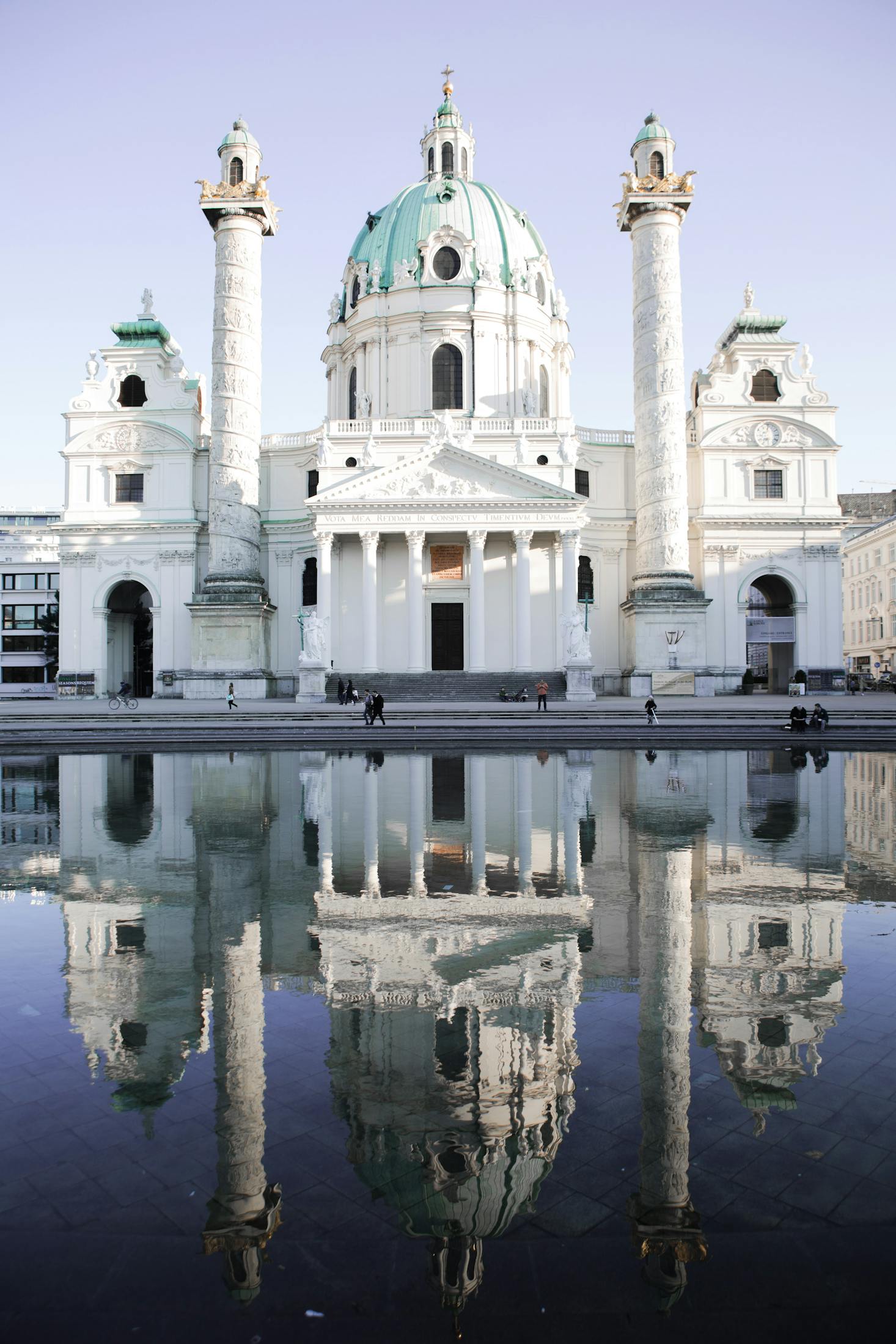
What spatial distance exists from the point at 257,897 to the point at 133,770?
11.7m

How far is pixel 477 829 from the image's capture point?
33.3ft

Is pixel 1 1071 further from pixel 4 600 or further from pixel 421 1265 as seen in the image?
pixel 4 600

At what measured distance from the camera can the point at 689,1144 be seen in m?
3.40

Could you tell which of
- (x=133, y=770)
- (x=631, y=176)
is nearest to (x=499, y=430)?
(x=631, y=176)

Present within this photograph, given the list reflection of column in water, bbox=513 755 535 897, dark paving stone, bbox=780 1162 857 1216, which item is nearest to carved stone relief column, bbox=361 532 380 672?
reflection of column in water, bbox=513 755 535 897

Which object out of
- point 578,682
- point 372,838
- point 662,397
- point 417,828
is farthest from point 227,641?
point 372,838

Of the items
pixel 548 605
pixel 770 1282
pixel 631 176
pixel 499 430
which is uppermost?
pixel 631 176

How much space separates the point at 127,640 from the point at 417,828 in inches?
1814

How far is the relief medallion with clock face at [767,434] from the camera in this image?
47.8 m

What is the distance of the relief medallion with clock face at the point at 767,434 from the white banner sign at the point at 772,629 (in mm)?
9367

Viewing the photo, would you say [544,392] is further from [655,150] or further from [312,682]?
[312,682]

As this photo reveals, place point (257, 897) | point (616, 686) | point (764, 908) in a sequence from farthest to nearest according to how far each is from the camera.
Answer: point (616, 686) → point (257, 897) → point (764, 908)

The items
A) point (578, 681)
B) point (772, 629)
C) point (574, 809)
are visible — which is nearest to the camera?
point (574, 809)

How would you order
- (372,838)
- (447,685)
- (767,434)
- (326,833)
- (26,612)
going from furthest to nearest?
(26,612) < (767,434) < (447,685) < (326,833) < (372,838)
